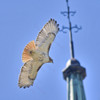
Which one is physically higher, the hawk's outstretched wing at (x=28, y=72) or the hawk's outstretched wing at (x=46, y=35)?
the hawk's outstretched wing at (x=46, y=35)

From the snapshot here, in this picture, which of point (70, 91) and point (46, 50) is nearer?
point (70, 91)

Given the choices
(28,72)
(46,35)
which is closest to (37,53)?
(46,35)

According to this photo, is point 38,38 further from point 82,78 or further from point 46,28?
point 82,78

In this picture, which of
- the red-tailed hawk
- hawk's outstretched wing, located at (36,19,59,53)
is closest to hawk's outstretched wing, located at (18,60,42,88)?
the red-tailed hawk

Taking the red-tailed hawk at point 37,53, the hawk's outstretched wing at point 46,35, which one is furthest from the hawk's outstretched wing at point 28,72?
the hawk's outstretched wing at point 46,35

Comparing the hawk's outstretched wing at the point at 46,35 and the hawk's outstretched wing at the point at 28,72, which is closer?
the hawk's outstretched wing at the point at 46,35

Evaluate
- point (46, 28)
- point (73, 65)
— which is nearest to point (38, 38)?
point (46, 28)

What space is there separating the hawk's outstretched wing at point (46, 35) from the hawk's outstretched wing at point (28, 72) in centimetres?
103

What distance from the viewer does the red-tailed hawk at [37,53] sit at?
36.4m

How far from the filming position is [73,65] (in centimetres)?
3438

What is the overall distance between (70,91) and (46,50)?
13.1 ft

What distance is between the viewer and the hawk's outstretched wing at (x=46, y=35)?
36562 millimetres

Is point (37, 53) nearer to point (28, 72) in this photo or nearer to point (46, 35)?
point (46, 35)

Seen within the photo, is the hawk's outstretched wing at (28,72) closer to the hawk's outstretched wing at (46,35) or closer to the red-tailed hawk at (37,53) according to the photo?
the red-tailed hawk at (37,53)
